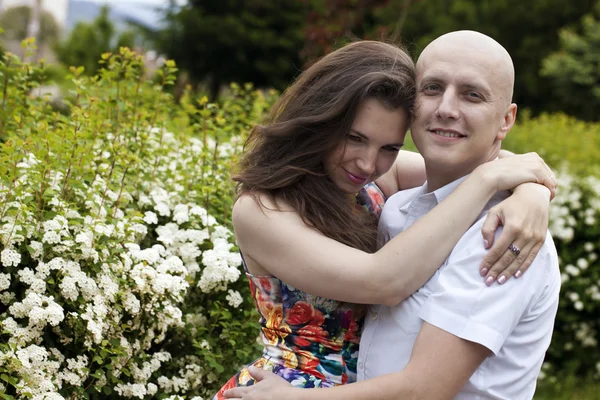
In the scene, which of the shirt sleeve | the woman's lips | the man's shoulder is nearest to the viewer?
the shirt sleeve

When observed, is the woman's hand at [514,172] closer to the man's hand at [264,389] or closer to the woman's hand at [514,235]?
the woman's hand at [514,235]

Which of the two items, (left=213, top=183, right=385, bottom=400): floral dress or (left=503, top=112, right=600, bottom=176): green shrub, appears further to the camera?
(left=503, top=112, right=600, bottom=176): green shrub

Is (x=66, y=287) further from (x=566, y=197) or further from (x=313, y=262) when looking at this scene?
(x=566, y=197)

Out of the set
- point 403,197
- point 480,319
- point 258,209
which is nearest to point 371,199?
point 403,197

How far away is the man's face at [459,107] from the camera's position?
2.33 metres

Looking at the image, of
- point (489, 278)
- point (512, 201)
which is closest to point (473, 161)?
point (512, 201)

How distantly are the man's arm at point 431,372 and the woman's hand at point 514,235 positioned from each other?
0.19m

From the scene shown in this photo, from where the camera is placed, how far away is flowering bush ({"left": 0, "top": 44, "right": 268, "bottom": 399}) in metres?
2.68

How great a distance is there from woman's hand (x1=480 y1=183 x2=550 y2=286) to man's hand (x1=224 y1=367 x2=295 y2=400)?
70 centimetres

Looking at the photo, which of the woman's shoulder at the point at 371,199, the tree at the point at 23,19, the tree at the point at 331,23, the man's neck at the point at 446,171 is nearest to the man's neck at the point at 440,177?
the man's neck at the point at 446,171

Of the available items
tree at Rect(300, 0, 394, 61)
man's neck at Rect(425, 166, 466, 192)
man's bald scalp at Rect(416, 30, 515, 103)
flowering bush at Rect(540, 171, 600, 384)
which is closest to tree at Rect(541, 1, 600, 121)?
tree at Rect(300, 0, 394, 61)

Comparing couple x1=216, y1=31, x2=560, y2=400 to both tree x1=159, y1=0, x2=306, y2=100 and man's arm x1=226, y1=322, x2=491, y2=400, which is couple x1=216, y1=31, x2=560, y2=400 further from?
tree x1=159, y1=0, x2=306, y2=100

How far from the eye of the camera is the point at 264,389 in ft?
7.95

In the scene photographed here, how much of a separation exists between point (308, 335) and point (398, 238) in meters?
0.49
